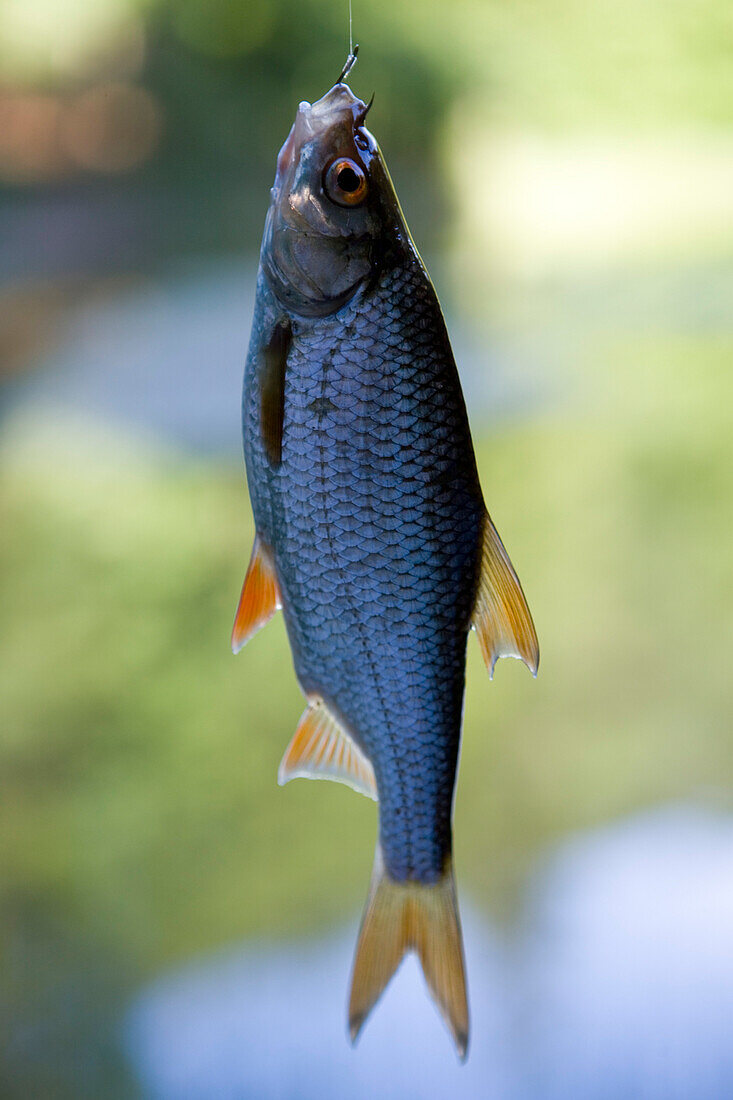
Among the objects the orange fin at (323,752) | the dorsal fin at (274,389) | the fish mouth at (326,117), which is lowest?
the orange fin at (323,752)

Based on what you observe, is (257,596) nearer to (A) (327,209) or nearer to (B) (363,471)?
(B) (363,471)

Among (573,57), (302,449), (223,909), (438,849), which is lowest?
(223,909)

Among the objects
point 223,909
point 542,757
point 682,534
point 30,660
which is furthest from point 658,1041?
point 30,660

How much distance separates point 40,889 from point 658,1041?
1375mm

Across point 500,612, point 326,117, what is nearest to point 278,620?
point 500,612

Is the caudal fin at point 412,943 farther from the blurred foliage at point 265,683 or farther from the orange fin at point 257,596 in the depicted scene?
the blurred foliage at point 265,683

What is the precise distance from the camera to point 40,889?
2172 mm

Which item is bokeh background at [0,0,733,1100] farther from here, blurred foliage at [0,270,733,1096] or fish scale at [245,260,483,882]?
fish scale at [245,260,483,882]

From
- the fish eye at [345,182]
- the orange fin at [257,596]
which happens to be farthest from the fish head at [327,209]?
the orange fin at [257,596]

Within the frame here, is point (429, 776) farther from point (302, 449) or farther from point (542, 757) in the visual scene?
point (542, 757)

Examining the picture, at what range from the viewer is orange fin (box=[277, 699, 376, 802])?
739mm

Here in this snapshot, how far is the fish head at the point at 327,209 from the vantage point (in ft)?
2.00

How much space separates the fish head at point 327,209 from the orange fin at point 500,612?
185 millimetres

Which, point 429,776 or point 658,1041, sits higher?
point 429,776
